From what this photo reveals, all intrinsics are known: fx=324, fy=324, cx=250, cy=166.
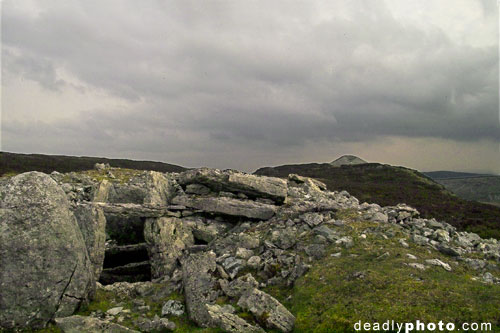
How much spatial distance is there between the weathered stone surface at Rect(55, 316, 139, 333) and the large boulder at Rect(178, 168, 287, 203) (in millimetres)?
11423

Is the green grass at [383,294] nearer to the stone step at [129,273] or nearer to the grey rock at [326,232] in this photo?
the grey rock at [326,232]

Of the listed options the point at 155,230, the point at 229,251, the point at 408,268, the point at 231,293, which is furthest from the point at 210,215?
the point at 408,268

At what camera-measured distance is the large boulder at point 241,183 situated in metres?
20.4

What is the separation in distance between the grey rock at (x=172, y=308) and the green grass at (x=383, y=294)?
11.2 feet

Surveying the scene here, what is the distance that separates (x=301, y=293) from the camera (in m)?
11.3

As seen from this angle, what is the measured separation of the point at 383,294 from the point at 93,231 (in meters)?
12.8

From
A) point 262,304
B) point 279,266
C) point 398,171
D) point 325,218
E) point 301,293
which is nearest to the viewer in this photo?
point 262,304

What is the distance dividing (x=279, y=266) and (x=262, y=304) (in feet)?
11.7

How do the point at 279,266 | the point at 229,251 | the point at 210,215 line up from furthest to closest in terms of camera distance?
the point at 210,215, the point at 229,251, the point at 279,266

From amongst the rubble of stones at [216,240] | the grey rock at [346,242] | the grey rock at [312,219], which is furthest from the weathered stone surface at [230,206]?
the grey rock at [346,242]

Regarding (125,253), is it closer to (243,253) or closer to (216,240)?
(216,240)

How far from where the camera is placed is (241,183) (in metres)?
20.4

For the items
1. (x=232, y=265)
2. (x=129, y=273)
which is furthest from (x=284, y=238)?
(x=129, y=273)

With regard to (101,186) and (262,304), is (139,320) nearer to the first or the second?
(262,304)
